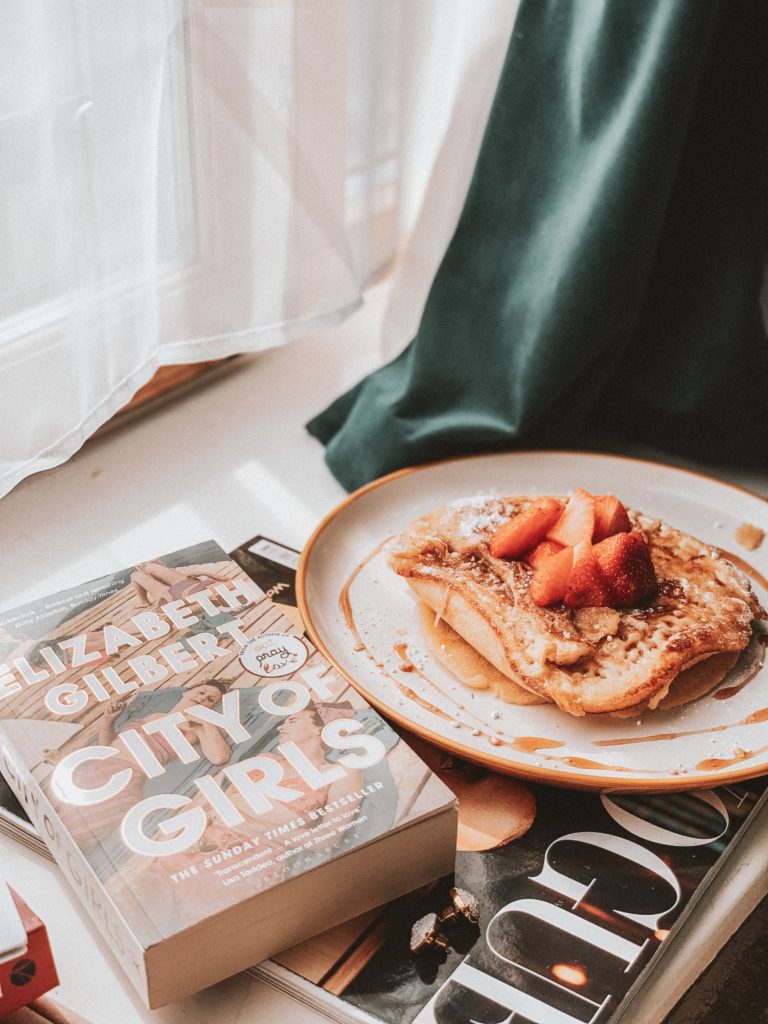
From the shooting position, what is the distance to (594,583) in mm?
774

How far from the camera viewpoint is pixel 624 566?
773 mm

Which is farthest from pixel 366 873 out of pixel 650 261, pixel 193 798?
pixel 650 261

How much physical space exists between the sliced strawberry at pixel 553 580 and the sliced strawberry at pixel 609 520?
0.04 m

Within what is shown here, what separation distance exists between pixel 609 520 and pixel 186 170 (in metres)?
0.55

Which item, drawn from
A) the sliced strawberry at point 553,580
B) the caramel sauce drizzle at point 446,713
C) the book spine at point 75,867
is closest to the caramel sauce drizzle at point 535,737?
the caramel sauce drizzle at point 446,713

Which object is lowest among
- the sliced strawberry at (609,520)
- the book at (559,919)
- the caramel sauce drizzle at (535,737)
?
the book at (559,919)

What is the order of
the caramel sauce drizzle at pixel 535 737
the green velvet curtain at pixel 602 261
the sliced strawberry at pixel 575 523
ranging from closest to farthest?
the caramel sauce drizzle at pixel 535 737
the sliced strawberry at pixel 575 523
the green velvet curtain at pixel 602 261

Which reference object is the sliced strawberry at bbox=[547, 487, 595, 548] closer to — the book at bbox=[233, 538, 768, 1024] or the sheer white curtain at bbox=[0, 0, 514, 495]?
the book at bbox=[233, 538, 768, 1024]

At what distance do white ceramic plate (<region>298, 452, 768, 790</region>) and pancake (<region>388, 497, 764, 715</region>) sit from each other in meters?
0.03

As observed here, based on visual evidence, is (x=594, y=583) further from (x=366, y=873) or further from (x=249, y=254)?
(x=249, y=254)

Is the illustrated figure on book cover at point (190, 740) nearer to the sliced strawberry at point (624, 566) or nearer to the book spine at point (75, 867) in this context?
the book spine at point (75, 867)

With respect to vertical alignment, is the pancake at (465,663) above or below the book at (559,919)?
above

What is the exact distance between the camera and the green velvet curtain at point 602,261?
95 centimetres

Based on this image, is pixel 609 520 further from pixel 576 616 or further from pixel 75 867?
pixel 75 867
